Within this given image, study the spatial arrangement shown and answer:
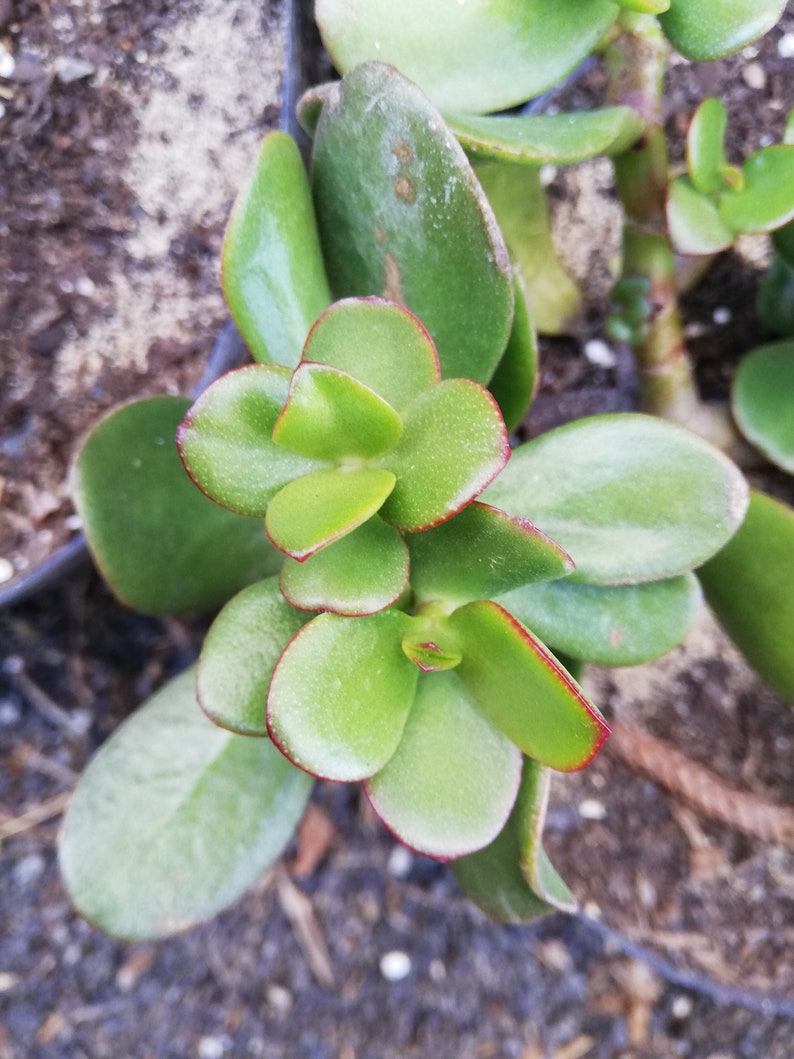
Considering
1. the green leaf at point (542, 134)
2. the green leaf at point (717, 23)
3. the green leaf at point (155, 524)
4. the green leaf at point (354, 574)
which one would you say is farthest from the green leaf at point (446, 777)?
the green leaf at point (717, 23)

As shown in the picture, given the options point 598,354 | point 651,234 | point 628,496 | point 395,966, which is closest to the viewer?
point 628,496

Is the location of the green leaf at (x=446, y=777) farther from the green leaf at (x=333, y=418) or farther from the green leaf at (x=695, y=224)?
the green leaf at (x=695, y=224)

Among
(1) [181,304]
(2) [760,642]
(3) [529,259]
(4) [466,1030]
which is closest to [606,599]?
(2) [760,642]

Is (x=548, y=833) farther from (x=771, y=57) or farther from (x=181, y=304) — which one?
(x=771, y=57)

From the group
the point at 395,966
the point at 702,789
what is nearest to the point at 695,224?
the point at 702,789

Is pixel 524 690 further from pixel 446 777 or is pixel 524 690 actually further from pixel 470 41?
pixel 470 41

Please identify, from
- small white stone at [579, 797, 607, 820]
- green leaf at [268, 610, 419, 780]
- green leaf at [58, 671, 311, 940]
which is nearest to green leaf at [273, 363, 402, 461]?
green leaf at [268, 610, 419, 780]
